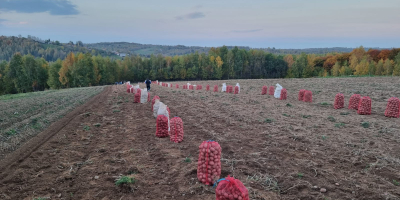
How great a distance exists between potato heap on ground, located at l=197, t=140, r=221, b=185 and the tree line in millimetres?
67651

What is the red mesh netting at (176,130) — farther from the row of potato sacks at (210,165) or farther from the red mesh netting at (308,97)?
the red mesh netting at (308,97)

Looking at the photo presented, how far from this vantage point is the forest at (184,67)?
63.9m

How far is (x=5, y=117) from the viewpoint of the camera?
511 inches

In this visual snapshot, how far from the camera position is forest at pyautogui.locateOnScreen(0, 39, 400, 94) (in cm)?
6394

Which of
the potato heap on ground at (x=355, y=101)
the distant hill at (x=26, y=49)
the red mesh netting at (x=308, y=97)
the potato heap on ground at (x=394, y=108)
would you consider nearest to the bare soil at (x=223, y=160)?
the potato heap on ground at (x=394, y=108)

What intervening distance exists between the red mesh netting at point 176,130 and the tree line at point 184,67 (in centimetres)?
6463

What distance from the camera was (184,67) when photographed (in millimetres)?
86438

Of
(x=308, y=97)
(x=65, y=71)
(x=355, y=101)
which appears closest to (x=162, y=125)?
(x=355, y=101)

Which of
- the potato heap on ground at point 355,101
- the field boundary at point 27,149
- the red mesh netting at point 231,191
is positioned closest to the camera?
the red mesh netting at point 231,191

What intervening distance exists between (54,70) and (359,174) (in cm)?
7663

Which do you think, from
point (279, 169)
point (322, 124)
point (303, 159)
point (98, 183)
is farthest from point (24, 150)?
point (322, 124)

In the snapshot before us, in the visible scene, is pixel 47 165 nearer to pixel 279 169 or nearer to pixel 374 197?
pixel 279 169

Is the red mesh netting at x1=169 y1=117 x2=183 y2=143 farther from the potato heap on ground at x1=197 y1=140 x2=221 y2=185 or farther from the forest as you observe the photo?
the forest

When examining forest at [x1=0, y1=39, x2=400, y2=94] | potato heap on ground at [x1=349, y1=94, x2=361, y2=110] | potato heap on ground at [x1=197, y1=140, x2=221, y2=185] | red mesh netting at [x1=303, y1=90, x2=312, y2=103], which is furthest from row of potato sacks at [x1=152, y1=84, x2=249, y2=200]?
forest at [x1=0, y1=39, x2=400, y2=94]
